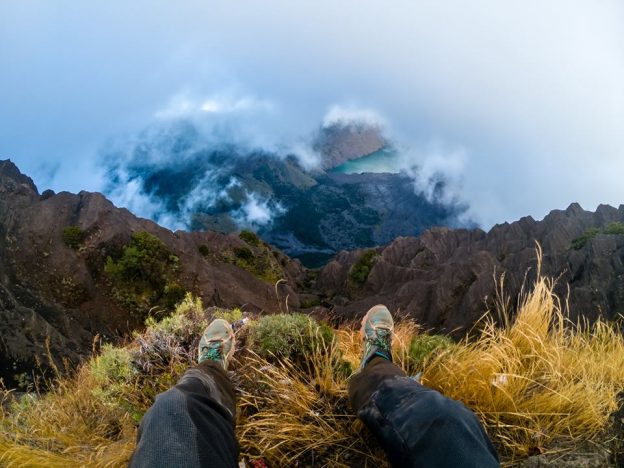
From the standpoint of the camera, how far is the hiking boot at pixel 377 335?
396cm

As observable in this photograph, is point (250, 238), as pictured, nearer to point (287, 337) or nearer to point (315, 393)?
point (287, 337)

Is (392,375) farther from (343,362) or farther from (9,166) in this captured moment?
(9,166)

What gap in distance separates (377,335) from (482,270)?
171 ft

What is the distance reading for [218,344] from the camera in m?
4.23

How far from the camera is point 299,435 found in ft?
11.5

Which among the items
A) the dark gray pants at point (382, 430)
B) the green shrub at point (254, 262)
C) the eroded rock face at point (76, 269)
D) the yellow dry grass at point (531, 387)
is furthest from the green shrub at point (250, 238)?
the dark gray pants at point (382, 430)

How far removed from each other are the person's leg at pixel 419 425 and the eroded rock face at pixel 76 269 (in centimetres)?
2439

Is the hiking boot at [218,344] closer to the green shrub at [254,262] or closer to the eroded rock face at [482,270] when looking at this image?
the eroded rock face at [482,270]

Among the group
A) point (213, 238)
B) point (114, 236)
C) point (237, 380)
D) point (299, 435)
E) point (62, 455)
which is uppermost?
point (213, 238)

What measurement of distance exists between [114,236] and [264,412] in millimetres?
35748

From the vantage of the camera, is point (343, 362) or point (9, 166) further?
point (9, 166)

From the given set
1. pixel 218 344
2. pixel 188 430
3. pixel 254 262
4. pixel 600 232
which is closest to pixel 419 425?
pixel 188 430

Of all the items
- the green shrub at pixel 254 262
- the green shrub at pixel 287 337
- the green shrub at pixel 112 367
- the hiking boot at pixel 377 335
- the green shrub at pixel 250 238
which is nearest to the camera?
the hiking boot at pixel 377 335

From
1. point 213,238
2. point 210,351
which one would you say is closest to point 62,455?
point 210,351
